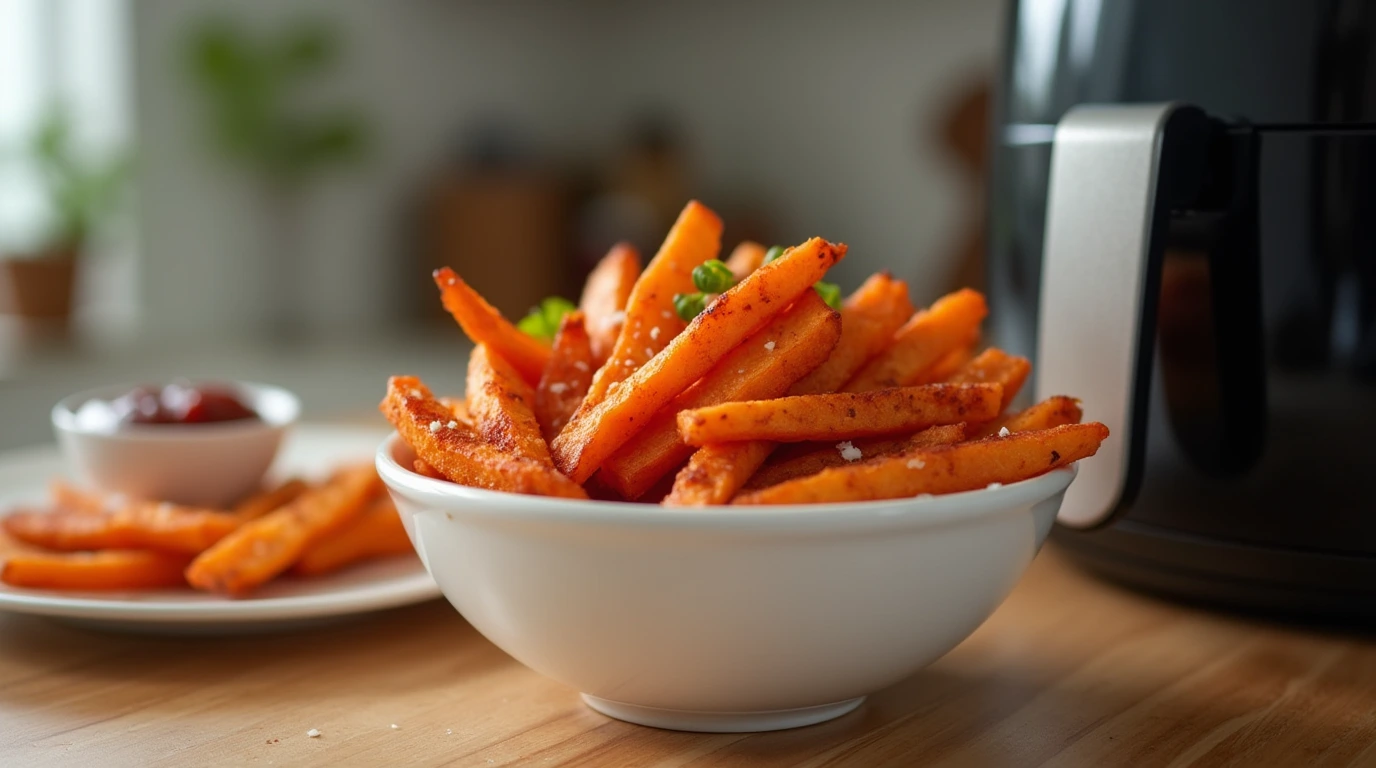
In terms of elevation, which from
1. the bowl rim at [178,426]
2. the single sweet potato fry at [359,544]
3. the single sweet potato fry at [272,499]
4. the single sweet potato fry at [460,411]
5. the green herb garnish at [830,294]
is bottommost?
the single sweet potato fry at [359,544]

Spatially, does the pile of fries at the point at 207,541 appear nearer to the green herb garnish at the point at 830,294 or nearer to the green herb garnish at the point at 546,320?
the green herb garnish at the point at 546,320

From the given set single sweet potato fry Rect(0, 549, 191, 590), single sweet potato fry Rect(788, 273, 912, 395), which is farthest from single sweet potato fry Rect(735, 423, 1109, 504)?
single sweet potato fry Rect(0, 549, 191, 590)

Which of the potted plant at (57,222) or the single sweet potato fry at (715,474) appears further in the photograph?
the potted plant at (57,222)

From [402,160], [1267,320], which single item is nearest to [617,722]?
[1267,320]

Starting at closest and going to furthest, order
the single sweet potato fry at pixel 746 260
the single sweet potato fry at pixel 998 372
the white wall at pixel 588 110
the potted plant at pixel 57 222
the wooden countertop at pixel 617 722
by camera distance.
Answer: the wooden countertop at pixel 617 722, the single sweet potato fry at pixel 998 372, the single sweet potato fry at pixel 746 260, the potted plant at pixel 57 222, the white wall at pixel 588 110

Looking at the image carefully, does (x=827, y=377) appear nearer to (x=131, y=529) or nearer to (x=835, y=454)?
(x=835, y=454)

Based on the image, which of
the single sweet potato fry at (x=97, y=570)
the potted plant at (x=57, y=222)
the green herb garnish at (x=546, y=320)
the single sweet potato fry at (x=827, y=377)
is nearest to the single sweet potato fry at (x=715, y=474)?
the single sweet potato fry at (x=827, y=377)

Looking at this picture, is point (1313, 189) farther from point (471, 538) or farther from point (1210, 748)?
point (471, 538)
